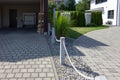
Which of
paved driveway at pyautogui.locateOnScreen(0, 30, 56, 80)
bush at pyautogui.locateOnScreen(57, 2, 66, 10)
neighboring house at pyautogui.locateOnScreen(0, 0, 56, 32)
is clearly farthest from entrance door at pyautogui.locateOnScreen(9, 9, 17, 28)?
bush at pyautogui.locateOnScreen(57, 2, 66, 10)

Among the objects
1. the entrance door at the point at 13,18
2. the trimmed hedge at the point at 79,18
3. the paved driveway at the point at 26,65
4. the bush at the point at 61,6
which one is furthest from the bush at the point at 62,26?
the bush at the point at 61,6

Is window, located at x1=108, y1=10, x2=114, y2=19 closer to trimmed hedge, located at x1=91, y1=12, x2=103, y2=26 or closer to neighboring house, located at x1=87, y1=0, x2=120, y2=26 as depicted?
neighboring house, located at x1=87, y1=0, x2=120, y2=26

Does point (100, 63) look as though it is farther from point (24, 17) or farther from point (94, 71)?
point (24, 17)

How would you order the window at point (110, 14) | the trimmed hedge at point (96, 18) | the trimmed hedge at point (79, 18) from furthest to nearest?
the window at point (110, 14) < the trimmed hedge at point (96, 18) < the trimmed hedge at point (79, 18)

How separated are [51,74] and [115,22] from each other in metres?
25.5

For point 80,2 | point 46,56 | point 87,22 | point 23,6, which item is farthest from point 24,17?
point 80,2

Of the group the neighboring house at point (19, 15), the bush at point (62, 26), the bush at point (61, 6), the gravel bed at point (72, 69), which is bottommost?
the gravel bed at point (72, 69)

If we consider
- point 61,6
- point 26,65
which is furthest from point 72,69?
Answer: point 61,6

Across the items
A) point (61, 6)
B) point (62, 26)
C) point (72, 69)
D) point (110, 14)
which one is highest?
point (61, 6)

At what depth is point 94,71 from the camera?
6.95 m

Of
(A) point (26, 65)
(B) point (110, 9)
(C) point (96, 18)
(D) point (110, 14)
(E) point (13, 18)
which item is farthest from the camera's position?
(D) point (110, 14)

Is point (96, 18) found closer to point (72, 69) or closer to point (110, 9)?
point (110, 9)

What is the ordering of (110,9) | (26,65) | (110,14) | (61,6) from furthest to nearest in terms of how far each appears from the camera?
(61,6) < (110,14) < (110,9) < (26,65)

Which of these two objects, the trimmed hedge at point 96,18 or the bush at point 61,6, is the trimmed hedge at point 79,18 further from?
the bush at point 61,6
